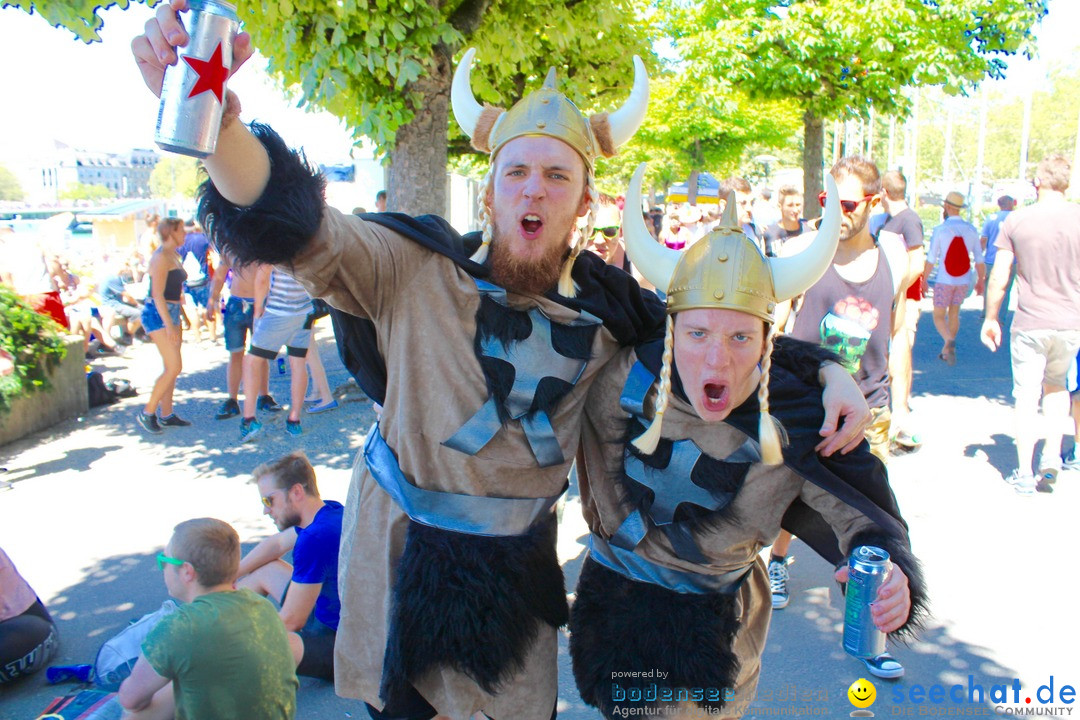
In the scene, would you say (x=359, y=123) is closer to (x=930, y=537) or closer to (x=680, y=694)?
(x=930, y=537)

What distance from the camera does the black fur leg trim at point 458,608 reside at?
2037 millimetres

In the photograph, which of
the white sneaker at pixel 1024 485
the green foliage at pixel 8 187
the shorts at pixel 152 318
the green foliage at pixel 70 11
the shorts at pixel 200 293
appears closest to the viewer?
the green foliage at pixel 70 11

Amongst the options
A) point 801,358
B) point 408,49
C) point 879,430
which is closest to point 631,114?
point 801,358

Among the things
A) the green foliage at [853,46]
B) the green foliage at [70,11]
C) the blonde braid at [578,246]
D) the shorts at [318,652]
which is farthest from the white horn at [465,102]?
the green foliage at [853,46]

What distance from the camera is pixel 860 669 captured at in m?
3.71

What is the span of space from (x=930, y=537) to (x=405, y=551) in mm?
3924

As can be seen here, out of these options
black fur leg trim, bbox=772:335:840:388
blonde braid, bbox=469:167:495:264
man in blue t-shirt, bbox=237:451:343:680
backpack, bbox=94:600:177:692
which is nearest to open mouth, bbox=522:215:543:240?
blonde braid, bbox=469:167:495:264

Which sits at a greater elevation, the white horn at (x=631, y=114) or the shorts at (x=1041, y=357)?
the white horn at (x=631, y=114)

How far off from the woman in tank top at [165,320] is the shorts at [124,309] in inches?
190

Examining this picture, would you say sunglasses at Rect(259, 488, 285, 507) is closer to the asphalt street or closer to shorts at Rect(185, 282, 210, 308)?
the asphalt street

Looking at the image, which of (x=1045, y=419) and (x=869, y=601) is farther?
(x=1045, y=419)

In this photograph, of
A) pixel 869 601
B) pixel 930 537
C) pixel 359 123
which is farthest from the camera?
pixel 359 123

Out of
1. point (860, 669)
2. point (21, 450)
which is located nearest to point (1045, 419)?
point (860, 669)

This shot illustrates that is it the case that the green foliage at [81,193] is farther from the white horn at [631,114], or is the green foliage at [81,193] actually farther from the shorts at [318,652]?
the white horn at [631,114]
